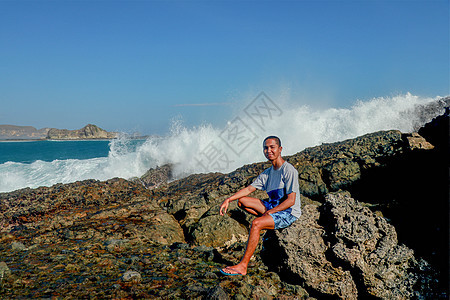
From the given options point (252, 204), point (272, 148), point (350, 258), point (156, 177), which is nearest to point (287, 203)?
point (252, 204)

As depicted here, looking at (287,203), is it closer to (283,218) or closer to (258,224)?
(283,218)

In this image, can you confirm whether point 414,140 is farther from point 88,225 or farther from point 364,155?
point 88,225

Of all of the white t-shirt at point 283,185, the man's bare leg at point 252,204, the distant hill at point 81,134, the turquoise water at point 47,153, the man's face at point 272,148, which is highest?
the distant hill at point 81,134

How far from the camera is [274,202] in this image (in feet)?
13.8

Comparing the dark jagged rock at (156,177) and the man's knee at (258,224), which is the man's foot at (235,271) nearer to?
the man's knee at (258,224)

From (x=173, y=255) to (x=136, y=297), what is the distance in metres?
1.48

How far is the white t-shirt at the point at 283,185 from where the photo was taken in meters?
3.91

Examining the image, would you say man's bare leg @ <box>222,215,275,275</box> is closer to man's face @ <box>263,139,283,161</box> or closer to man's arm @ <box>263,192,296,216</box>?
man's arm @ <box>263,192,296,216</box>

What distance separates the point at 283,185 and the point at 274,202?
0.34m

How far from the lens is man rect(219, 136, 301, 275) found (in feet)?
12.4

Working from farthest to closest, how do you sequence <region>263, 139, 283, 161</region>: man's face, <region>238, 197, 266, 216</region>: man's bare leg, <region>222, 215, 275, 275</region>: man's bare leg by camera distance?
1. <region>238, 197, 266, 216</region>: man's bare leg
2. <region>263, 139, 283, 161</region>: man's face
3. <region>222, 215, 275, 275</region>: man's bare leg

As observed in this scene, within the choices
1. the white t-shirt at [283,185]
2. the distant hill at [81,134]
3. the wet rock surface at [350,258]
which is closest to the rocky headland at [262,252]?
the wet rock surface at [350,258]

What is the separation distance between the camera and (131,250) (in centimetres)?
505

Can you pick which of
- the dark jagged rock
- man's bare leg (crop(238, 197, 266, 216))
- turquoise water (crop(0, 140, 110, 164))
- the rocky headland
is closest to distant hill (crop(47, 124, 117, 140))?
turquoise water (crop(0, 140, 110, 164))
